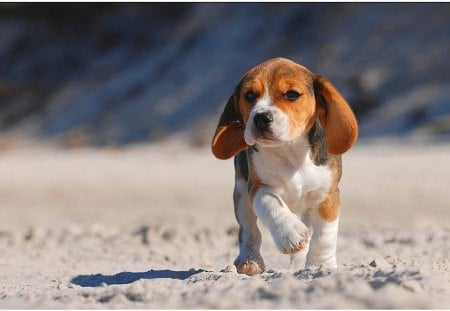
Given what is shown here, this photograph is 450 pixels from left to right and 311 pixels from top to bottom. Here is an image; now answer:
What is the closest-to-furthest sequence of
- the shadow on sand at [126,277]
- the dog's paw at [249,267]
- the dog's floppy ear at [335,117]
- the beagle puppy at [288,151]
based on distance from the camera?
1. the beagle puppy at [288,151]
2. the dog's floppy ear at [335,117]
3. the dog's paw at [249,267]
4. the shadow on sand at [126,277]

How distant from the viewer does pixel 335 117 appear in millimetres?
5035

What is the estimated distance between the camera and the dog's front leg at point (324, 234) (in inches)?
202

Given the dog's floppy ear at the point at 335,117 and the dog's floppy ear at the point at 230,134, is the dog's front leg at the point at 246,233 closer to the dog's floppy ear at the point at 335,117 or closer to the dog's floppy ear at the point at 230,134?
the dog's floppy ear at the point at 230,134

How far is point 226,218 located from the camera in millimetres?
9531

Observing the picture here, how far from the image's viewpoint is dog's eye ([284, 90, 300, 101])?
4816 millimetres

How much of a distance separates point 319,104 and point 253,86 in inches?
18.6

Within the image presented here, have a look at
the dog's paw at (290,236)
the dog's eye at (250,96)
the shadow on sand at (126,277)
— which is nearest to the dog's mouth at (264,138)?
the dog's eye at (250,96)

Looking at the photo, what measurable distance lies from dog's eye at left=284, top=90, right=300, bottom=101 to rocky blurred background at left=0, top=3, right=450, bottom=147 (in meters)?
10.1

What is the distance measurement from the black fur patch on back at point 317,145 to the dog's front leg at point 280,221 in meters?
0.33

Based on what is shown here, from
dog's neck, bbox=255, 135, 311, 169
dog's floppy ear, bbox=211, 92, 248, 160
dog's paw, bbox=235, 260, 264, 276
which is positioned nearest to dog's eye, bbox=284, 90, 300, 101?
dog's neck, bbox=255, 135, 311, 169

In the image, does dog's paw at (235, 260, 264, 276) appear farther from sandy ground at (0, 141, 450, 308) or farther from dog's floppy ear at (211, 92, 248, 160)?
dog's floppy ear at (211, 92, 248, 160)

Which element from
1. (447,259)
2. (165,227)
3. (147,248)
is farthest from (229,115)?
(165,227)

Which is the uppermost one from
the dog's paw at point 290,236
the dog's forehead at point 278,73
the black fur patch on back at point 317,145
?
the dog's forehead at point 278,73

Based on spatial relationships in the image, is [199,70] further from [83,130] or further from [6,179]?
[6,179]
